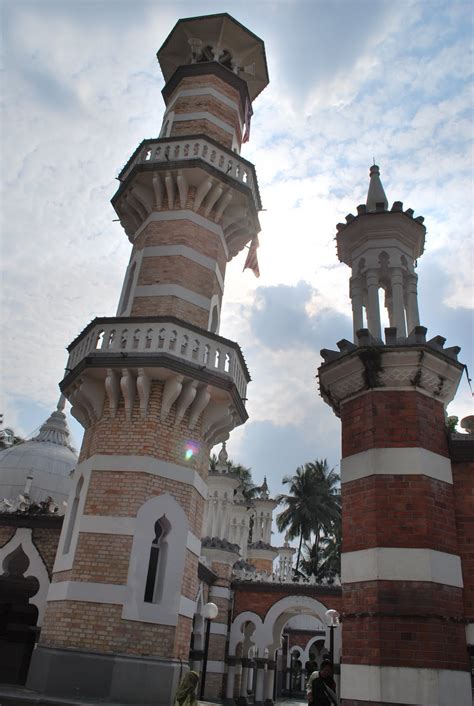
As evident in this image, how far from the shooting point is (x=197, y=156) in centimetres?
1694

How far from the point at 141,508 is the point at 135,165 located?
993 centimetres

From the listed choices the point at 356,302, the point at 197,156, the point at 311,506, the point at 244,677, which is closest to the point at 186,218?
the point at 197,156

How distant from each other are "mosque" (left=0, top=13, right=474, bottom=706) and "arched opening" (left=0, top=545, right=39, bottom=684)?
7 cm

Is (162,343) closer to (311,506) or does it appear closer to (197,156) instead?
(197,156)

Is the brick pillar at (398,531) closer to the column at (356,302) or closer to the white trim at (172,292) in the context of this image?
the column at (356,302)

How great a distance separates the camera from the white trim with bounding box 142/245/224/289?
16400 millimetres

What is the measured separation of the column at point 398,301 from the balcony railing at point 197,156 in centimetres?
837

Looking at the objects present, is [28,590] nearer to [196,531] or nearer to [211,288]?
[196,531]

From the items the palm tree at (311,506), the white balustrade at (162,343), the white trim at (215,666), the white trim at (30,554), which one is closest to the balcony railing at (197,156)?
the white balustrade at (162,343)

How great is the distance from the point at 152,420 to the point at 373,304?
6.19 meters

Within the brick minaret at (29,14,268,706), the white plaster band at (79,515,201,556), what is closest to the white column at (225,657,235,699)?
the brick minaret at (29,14,268,706)

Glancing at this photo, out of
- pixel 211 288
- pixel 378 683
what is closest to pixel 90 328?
pixel 211 288

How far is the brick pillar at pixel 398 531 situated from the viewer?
22.9 ft

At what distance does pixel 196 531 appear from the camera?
14195mm
